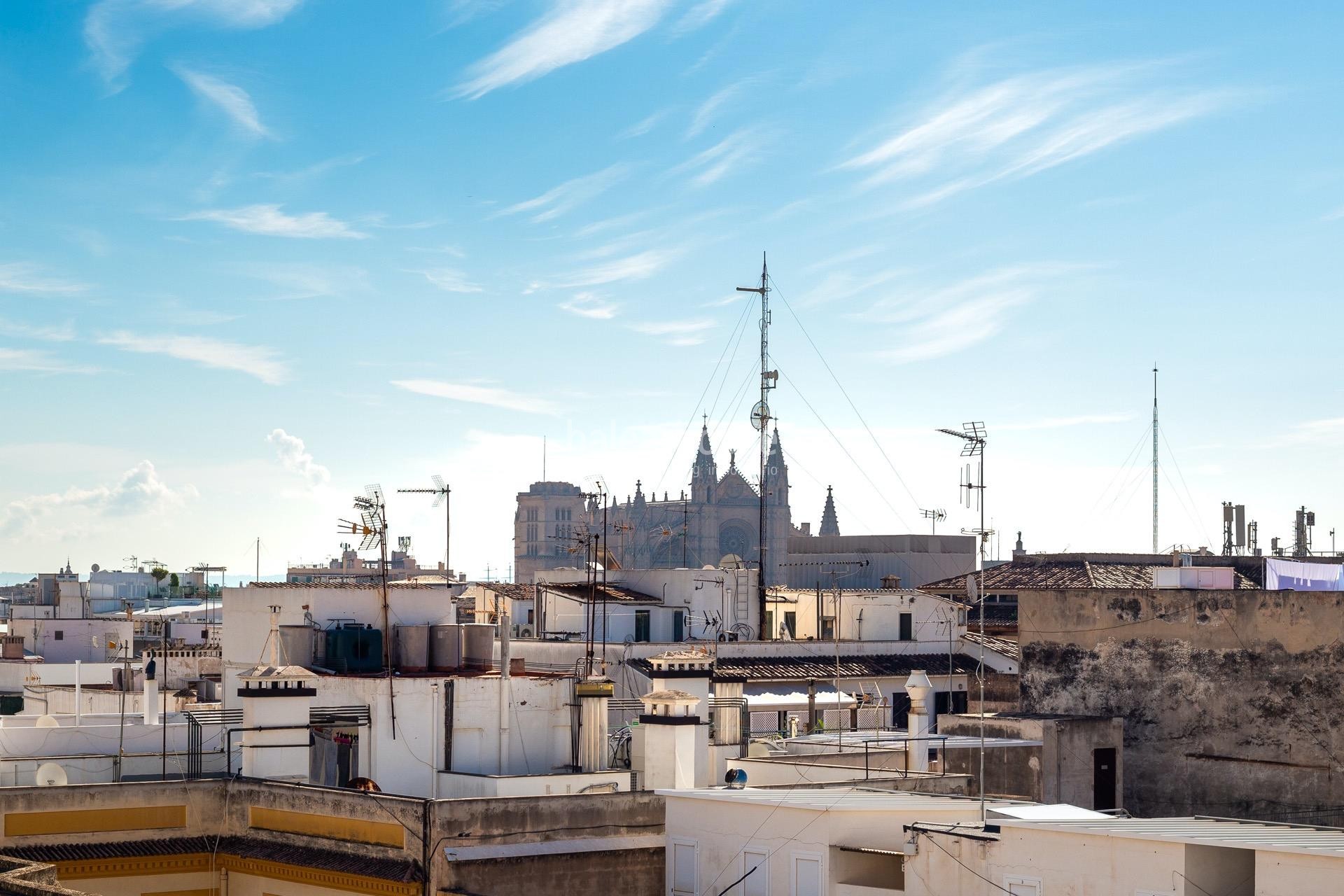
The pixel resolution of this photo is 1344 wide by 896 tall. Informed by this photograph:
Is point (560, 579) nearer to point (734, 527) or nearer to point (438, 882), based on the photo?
point (438, 882)

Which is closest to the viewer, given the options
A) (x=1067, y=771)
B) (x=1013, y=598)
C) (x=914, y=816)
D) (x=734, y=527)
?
(x=914, y=816)

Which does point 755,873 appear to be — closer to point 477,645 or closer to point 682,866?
point 682,866

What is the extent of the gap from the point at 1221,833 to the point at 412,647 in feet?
46.0

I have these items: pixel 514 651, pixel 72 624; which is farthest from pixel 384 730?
pixel 72 624

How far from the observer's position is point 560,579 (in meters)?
59.2

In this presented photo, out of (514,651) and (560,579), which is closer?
(514,651)

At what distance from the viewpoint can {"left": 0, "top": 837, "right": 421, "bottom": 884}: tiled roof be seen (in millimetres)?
19250

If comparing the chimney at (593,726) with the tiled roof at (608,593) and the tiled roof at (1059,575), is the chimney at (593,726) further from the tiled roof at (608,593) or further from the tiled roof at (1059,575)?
the tiled roof at (1059,575)

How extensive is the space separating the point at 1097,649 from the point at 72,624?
42.6 m

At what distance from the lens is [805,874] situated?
1820 centimetres

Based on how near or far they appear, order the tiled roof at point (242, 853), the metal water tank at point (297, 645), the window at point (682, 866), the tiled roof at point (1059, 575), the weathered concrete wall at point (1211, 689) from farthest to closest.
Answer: the tiled roof at point (1059, 575), the weathered concrete wall at point (1211, 689), the metal water tank at point (297, 645), the window at point (682, 866), the tiled roof at point (242, 853)

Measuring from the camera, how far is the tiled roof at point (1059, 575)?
176ft

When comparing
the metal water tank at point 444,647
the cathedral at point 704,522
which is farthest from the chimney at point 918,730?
the cathedral at point 704,522

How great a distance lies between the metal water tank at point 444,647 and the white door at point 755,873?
908 centimetres
